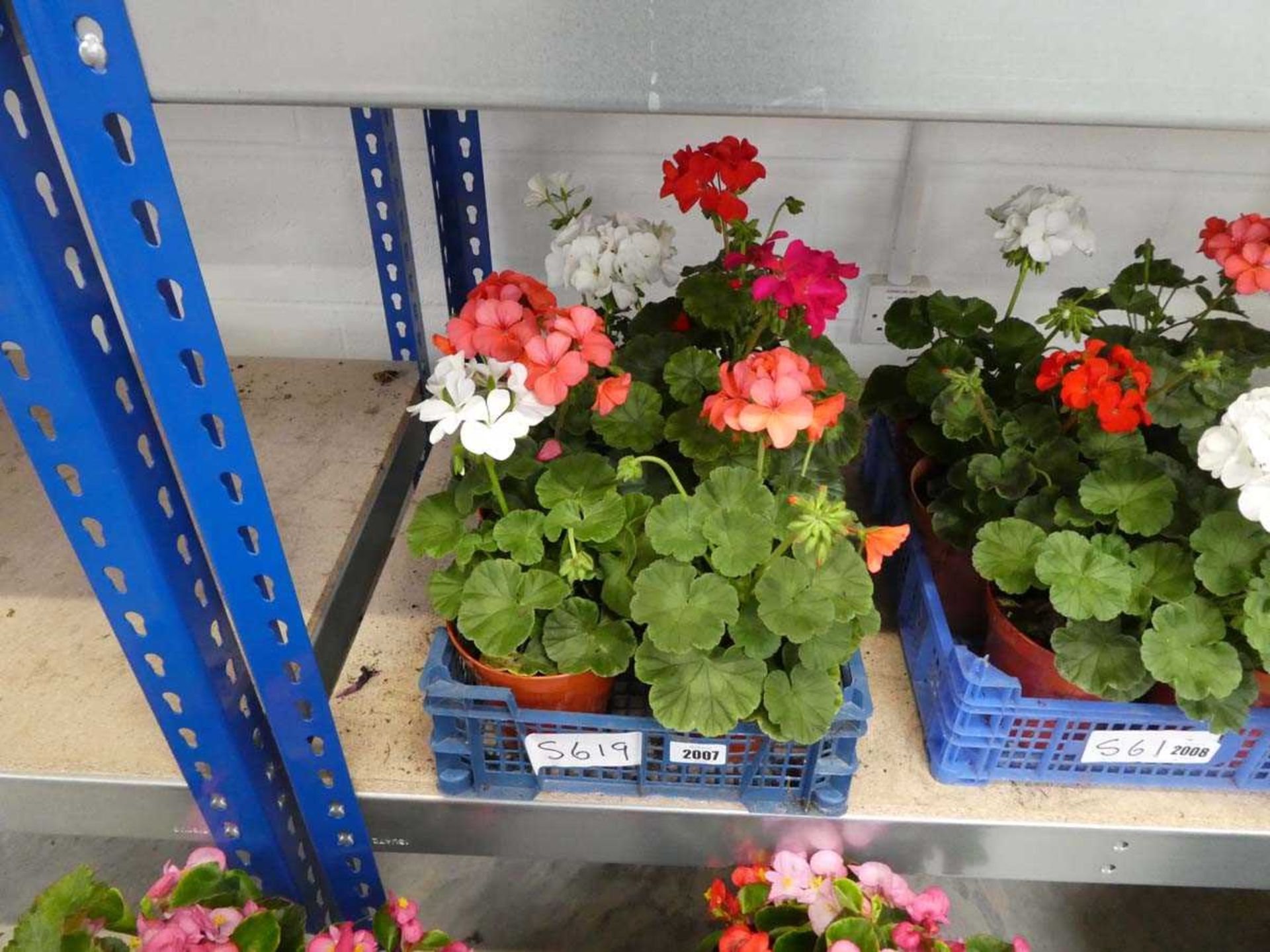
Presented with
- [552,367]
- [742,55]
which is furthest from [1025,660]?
[742,55]

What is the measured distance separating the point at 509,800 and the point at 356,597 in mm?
331

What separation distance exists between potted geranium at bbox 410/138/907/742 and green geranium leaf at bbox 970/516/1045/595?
110mm

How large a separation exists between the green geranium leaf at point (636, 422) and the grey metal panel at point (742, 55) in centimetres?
46

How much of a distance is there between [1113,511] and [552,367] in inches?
19.5

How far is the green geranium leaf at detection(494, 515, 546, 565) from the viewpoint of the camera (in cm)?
77

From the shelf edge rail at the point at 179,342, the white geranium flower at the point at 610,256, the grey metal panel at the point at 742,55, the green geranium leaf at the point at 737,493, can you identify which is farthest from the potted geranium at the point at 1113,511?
the shelf edge rail at the point at 179,342

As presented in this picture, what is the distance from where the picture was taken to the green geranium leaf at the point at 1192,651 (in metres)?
0.71

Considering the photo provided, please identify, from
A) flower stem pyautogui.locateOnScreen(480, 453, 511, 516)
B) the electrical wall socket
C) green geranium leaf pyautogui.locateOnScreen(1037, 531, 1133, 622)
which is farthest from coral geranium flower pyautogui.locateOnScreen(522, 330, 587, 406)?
the electrical wall socket

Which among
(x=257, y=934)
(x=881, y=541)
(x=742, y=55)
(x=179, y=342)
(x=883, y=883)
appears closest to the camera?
(x=742, y=55)

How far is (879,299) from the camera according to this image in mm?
1307

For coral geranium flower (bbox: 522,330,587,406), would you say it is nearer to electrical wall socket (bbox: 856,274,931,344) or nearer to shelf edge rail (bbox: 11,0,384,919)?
shelf edge rail (bbox: 11,0,384,919)

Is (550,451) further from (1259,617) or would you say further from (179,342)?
(1259,617)

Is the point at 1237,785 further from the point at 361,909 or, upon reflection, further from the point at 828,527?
the point at 361,909

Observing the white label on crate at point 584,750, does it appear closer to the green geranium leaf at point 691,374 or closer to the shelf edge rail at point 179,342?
the shelf edge rail at point 179,342
